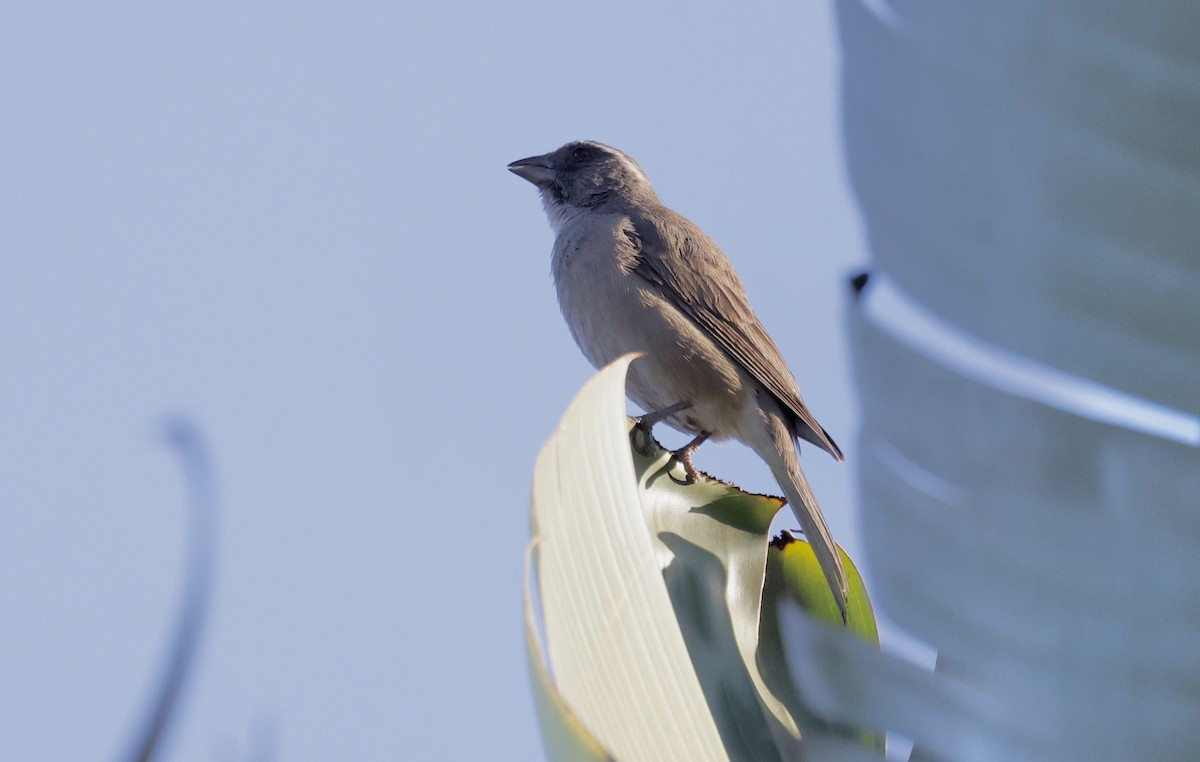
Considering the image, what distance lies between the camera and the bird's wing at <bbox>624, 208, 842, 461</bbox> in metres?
5.12

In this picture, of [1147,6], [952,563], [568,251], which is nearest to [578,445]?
[952,563]

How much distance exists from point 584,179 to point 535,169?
279 mm

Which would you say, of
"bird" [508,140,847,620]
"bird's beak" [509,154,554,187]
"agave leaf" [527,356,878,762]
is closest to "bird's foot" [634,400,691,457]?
"bird" [508,140,847,620]

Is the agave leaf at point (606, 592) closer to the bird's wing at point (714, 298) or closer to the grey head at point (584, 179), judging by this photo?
the bird's wing at point (714, 298)

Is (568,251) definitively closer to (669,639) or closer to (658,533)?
(658,533)

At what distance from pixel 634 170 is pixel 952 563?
18.7 feet

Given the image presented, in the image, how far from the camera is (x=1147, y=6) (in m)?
0.99

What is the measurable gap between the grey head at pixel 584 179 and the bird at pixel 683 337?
454 mm

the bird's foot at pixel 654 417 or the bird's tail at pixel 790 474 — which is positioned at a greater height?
the bird's foot at pixel 654 417

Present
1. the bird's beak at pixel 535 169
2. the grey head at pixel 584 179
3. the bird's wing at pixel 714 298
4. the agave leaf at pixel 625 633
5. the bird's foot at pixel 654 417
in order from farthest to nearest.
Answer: the bird's beak at pixel 535 169
the grey head at pixel 584 179
the bird's wing at pixel 714 298
the bird's foot at pixel 654 417
the agave leaf at pixel 625 633

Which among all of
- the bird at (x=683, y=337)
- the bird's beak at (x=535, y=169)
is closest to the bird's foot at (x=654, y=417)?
the bird at (x=683, y=337)

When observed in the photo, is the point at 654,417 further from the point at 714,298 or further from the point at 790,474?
the point at 714,298

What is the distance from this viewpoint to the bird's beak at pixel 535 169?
6.41m

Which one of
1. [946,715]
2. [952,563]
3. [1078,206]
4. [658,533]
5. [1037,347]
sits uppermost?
[1078,206]
